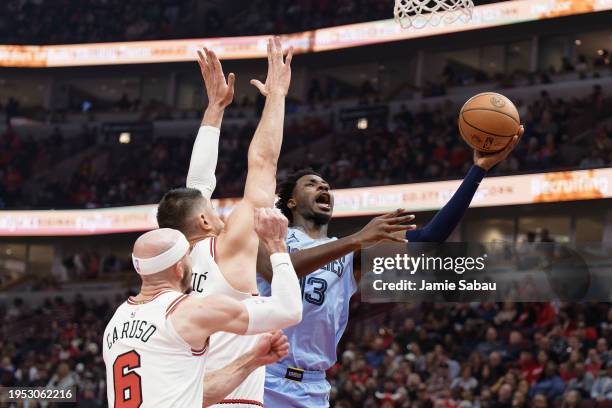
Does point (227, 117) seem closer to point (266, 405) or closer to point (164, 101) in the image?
point (164, 101)

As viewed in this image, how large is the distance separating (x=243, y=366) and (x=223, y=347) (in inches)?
18.9

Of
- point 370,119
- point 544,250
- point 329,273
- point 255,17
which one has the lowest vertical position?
point 329,273

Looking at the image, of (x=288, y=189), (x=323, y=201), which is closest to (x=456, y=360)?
(x=288, y=189)

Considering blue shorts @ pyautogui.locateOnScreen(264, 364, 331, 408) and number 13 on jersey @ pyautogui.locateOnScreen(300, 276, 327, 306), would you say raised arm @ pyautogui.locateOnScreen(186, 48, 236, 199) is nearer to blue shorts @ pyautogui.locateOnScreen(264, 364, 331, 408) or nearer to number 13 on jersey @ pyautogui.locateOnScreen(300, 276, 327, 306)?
number 13 on jersey @ pyautogui.locateOnScreen(300, 276, 327, 306)

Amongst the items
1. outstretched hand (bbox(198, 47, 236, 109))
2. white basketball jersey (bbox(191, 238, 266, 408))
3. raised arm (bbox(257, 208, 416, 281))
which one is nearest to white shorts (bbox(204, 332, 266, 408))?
white basketball jersey (bbox(191, 238, 266, 408))

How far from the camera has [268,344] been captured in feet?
13.4

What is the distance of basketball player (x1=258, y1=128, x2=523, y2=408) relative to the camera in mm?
5367

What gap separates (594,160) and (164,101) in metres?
17.5

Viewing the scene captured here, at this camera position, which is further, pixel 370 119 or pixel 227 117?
pixel 227 117

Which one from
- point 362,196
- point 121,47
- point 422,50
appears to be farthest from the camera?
point 121,47

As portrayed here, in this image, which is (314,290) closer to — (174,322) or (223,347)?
(223,347)

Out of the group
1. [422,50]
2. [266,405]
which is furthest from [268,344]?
[422,50]

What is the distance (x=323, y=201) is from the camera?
19.5 ft

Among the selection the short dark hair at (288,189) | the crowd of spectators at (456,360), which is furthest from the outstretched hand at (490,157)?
the crowd of spectators at (456,360)
